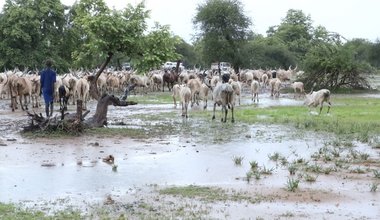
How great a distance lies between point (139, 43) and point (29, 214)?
12181 millimetres

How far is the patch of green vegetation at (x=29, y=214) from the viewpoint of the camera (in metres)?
8.04

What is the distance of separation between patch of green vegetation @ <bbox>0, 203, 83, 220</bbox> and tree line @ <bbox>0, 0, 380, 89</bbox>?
38.3 ft

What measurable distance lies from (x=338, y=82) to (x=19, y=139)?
2652 cm

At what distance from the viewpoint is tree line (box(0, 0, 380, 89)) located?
20.0 m

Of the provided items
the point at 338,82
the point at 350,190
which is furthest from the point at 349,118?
the point at 338,82

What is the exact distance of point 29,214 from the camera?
820cm

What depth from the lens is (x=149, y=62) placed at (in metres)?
20.0

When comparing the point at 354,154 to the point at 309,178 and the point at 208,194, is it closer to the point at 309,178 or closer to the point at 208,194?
the point at 309,178

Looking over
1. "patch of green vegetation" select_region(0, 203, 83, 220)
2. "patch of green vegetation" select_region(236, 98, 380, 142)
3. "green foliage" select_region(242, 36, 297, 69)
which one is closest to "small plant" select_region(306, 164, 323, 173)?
"patch of green vegetation" select_region(236, 98, 380, 142)

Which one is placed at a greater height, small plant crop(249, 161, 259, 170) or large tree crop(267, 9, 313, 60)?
large tree crop(267, 9, 313, 60)

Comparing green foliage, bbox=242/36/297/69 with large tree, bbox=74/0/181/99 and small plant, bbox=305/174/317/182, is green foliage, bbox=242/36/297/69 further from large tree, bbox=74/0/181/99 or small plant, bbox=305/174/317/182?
small plant, bbox=305/174/317/182

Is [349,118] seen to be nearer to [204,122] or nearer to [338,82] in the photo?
[204,122]

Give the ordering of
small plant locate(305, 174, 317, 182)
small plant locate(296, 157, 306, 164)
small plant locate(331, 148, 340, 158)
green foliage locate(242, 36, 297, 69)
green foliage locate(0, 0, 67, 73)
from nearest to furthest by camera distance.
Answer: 1. small plant locate(305, 174, 317, 182)
2. small plant locate(296, 157, 306, 164)
3. small plant locate(331, 148, 340, 158)
4. green foliage locate(0, 0, 67, 73)
5. green foliage locate(242, 36, 297, 69)

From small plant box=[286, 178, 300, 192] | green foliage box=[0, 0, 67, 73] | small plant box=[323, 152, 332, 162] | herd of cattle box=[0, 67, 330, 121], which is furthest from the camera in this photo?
green foliage box=[0, 0, 67, 73]
